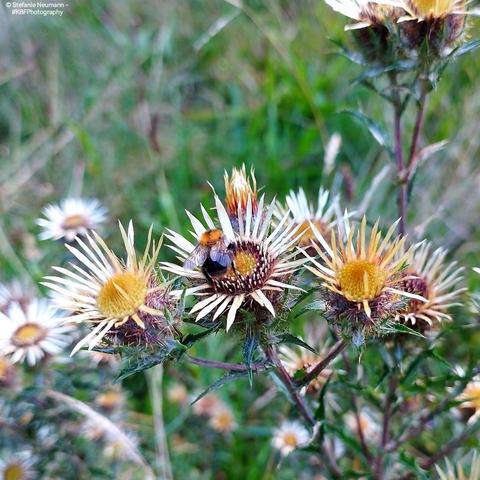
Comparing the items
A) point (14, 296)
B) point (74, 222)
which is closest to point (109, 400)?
point (14, 296)

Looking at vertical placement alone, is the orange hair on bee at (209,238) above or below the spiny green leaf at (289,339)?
above

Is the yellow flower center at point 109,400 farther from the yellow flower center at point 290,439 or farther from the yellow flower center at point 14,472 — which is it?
the yellow flower center at point 290,439

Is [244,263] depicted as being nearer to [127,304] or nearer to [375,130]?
[127,304]

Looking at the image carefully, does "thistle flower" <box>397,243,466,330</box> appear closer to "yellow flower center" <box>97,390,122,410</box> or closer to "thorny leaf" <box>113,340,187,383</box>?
"thorny leaf" <box>113,340,187,383</box>

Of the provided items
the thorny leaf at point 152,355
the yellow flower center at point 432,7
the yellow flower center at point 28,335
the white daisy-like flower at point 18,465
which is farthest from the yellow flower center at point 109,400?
the yellow flower center at point 432,7

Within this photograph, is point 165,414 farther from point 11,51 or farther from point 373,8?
point 11,51

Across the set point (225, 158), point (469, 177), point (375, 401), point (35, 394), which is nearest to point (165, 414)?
point (35, 394)
